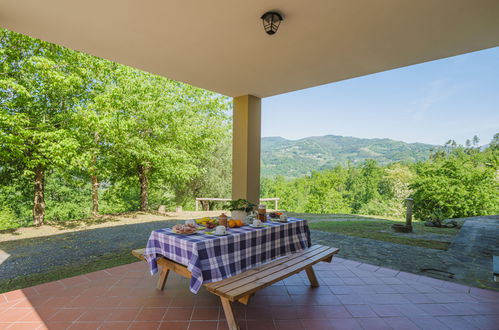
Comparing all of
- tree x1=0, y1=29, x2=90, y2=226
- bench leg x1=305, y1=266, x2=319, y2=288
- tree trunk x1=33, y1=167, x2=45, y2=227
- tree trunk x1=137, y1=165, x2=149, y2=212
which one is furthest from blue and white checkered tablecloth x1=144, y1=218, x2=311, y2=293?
tree trunk x1=137, y1=165, x2=149, y2=212

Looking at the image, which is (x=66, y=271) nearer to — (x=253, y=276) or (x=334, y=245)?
(x=253, y=276)

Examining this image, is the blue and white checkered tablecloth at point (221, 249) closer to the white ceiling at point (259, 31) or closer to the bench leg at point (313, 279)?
the bench leg at point (313, 279)

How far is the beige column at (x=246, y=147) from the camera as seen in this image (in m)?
3.92

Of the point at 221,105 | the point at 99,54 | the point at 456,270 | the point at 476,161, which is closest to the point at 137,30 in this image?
the point at 99,54

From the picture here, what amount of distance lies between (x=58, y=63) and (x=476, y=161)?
68.0 feet

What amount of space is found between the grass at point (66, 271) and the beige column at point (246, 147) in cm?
194

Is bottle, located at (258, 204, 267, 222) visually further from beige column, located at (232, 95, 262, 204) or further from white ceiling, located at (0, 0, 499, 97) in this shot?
white ceiling, located at (0, 0, 499, 97)

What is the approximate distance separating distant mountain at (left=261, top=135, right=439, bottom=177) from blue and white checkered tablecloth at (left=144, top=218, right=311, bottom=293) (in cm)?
2483

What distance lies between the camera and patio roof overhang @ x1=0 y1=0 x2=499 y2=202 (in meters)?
1.82

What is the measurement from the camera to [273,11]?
6.15ft

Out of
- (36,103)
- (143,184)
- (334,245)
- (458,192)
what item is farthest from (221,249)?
(458,192)

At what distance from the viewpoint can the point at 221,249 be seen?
1986 millimetres

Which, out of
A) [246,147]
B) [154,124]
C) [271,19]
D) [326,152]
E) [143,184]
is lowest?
[143,184]

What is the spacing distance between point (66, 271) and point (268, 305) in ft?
9.20
